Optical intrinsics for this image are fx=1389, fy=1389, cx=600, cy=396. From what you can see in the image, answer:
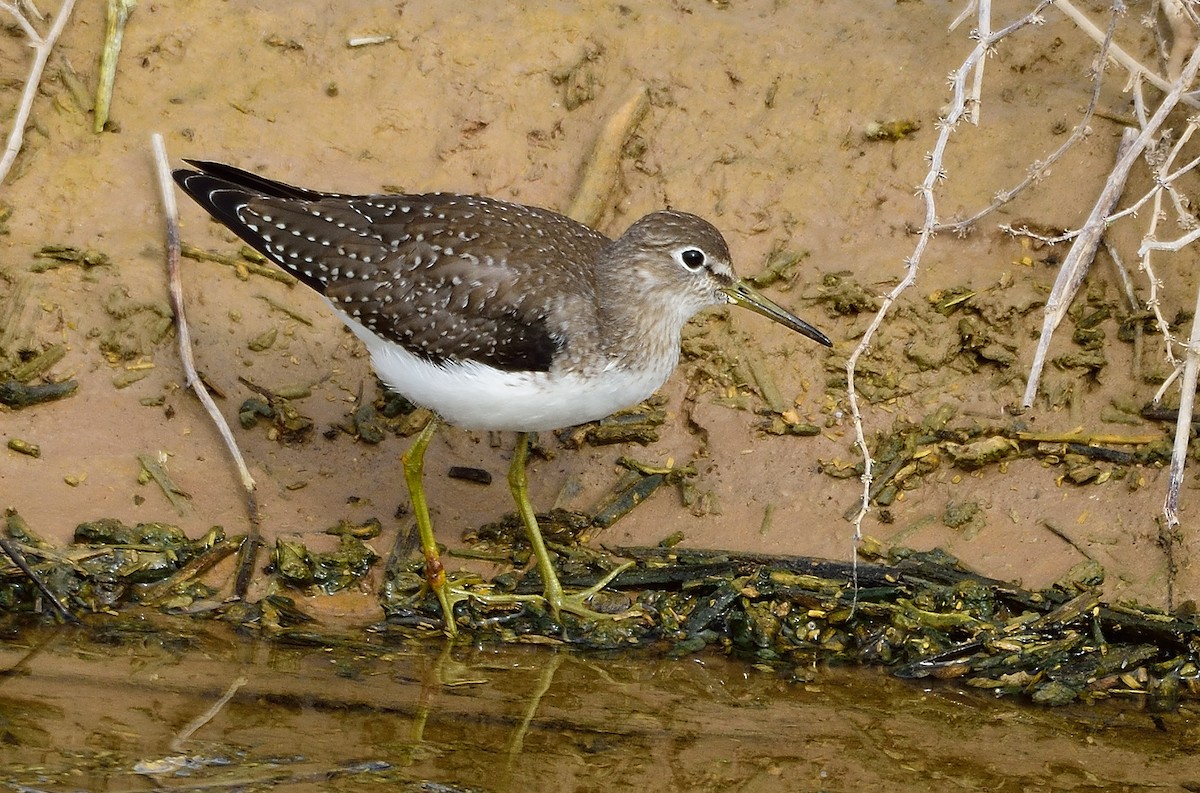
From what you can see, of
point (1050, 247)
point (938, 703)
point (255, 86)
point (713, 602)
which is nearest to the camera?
point (938, 703)

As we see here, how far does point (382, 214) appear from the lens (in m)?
7.12

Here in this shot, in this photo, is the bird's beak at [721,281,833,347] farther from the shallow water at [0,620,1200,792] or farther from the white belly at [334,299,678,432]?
the shallow water at [0,620,1200,792]

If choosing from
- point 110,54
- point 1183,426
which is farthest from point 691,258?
point 110,54

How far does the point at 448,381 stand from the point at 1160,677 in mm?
3667

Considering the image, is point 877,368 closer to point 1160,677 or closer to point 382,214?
point 1160,677

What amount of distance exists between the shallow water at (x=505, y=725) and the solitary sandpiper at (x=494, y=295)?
27.7 inches

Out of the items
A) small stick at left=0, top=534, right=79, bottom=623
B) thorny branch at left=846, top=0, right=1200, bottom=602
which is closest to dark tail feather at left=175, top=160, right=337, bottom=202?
small stick at left=0, top=534, right=79, bottom=623

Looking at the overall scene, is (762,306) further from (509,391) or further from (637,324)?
(509,391)

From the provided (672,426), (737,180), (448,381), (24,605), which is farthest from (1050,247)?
(24,605)

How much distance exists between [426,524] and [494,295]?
127 cm

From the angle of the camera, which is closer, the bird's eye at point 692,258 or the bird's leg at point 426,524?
the bird's leg at point 426,524

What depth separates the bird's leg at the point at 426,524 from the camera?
7.01 meters

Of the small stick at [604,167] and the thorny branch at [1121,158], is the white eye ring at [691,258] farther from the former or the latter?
the small stick at [604,167]

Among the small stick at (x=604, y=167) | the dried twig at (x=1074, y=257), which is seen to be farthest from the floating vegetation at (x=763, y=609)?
the small stick at (x=604, y=167)
